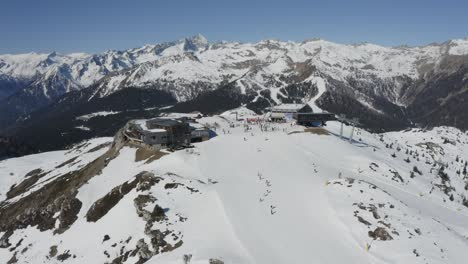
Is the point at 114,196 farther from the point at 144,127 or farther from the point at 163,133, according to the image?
the point at 144,127

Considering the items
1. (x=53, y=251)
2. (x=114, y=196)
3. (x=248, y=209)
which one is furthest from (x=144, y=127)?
(x=248, y=209)

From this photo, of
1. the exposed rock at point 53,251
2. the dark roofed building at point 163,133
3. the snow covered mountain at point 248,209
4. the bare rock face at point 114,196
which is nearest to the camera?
the snow covered mountain at point 248,209

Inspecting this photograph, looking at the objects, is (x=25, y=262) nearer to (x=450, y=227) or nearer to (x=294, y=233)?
(x=294, y=233)

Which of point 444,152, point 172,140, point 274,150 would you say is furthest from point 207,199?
point 444,152

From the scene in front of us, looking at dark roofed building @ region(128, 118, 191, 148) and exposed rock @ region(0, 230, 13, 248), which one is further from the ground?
dark roofed building @ region(128, 118, 191, 148)

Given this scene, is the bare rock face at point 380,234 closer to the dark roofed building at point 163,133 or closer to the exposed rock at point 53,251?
the exposed rock at point 53,251

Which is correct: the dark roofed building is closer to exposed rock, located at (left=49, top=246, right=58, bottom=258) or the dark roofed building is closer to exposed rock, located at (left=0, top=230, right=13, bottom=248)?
exposed rock, located at (left=49, top=246, right=58, bottom=258)

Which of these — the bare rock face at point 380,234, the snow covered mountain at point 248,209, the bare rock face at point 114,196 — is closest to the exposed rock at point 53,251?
the snow covered mountain at point 248,209

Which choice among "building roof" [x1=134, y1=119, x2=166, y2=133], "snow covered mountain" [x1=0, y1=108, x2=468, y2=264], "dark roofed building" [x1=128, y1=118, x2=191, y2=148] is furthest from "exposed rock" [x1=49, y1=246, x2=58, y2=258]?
"building roof" [x1=134, y1=119, x2=166, y2=133]

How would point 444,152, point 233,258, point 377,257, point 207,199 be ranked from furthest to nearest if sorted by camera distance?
point 444,152 → point 207,199 → point 377,257 → point 233,258
